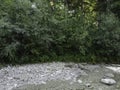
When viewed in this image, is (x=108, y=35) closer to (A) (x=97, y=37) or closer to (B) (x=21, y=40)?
(A) (x=97, y=37)

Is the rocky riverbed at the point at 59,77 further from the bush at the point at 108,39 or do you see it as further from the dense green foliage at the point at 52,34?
the bush at the point at 108,39

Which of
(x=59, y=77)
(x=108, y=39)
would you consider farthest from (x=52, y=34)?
(x=108, y=39)

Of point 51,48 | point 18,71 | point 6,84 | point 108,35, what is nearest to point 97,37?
point 108,35

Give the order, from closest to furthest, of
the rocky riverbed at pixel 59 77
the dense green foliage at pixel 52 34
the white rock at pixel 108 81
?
the rocky riverbed at pixel 59 77, the white rock at pixel 108 81, the dense green foliage at pixel 52 34

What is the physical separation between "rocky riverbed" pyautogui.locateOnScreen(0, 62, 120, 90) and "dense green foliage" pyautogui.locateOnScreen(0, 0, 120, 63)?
0.41 m

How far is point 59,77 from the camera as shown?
5781mm

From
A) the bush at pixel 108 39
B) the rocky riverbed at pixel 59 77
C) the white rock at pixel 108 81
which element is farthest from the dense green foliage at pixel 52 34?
the white rock at pixel 108 81

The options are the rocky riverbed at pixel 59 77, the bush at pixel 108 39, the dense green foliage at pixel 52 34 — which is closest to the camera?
the rocky riverbed at pixel 59 77

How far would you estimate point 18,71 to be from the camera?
5.97 m

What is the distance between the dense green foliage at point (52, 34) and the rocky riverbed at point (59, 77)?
411 mm

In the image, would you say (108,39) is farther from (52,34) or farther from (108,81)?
(108,81)

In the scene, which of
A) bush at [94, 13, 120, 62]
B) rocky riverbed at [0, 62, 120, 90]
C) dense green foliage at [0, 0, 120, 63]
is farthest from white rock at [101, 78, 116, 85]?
bush at [94, 13, 120, 62]

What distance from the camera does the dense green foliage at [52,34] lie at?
21.0 feet

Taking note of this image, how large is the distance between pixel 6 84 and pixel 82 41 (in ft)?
8.39
